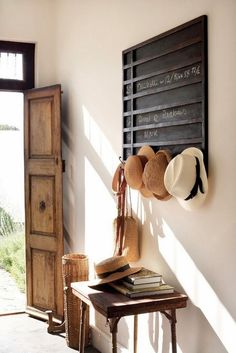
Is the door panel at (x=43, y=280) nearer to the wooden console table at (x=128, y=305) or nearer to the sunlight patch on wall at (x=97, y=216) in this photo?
the sunlight patch on wall at (x=97, y=216)

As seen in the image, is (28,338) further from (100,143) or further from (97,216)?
(100,143)

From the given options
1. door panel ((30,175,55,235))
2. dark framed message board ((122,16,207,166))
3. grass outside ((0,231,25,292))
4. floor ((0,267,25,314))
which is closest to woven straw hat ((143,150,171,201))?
dark framed message board ((122,16,207,166))

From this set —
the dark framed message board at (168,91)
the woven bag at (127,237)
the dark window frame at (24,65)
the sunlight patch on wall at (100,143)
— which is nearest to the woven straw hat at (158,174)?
the dark framed message board at (168,91)

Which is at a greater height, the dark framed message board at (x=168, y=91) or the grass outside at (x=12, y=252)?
the dark framed message board at (x=168, y=91)

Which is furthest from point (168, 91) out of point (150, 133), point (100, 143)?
point (100, 143)

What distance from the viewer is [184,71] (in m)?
2.76

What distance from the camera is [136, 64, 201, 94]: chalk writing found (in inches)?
105

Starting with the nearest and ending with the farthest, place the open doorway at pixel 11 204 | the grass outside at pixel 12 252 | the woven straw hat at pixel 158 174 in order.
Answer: the woven straw hat at pixel 158 174 → the open doorway at pixel 11 204 → the grass outside at pixel 12 252

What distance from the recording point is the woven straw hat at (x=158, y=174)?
285 centimetres

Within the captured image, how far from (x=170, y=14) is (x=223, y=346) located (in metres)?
1.88

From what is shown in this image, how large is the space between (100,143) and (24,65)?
1366 mm

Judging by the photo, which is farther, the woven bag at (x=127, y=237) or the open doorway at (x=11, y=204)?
the open doorway at (x=11, y=204)

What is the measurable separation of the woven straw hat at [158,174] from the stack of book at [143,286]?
466mm

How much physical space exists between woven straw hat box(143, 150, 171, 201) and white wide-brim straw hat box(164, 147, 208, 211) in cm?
18
